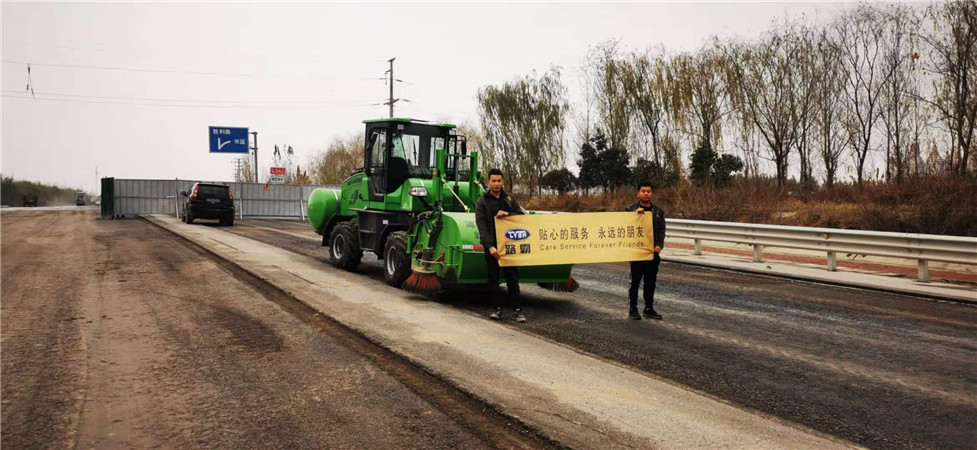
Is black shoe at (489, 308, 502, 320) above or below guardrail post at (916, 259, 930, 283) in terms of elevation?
below

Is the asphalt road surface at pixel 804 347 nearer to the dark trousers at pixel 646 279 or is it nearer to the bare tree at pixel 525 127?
the dark trousers at pixel 646 279

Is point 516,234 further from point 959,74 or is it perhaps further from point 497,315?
point 959,74

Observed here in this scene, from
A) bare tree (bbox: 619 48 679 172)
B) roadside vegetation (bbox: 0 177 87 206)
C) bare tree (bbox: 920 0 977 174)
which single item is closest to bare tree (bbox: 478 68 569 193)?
bare tree (bbox: 619 48 679 172)

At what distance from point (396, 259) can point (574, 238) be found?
3236mm

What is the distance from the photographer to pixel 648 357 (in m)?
6.28

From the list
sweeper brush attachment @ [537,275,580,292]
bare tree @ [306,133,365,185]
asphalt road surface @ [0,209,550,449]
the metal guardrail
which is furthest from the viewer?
bare tree @ [306,133,365,185]

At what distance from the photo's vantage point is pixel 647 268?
8469mm

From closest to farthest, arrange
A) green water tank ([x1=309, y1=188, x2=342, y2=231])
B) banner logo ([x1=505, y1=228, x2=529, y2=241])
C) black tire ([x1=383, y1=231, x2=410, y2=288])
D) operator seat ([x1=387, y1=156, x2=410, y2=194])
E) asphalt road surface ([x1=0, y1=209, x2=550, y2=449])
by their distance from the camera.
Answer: asphalt road surface ([x1=0, y1=209, x2=550, y2=449])
banner logo ([x1=505, y1=228, x2=529, y2=241])
black tire ([x1=383, y1=231, x2=410, y2=288])
operator seat ([x1=387, y1=156, x2=410, y2=194])
green water tank ([x1=309, y1=188, x2=342, y2=231])

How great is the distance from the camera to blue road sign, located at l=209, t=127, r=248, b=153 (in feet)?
156

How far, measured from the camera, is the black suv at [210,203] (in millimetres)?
29312

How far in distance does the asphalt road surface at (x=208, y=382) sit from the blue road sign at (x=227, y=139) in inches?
1600

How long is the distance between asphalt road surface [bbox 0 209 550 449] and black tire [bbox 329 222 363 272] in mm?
2940

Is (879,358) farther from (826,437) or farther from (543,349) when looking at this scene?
(543,349)

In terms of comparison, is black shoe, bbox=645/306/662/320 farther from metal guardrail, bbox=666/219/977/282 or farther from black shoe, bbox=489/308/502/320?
metal guardrail, bbox=666/219/977/282
